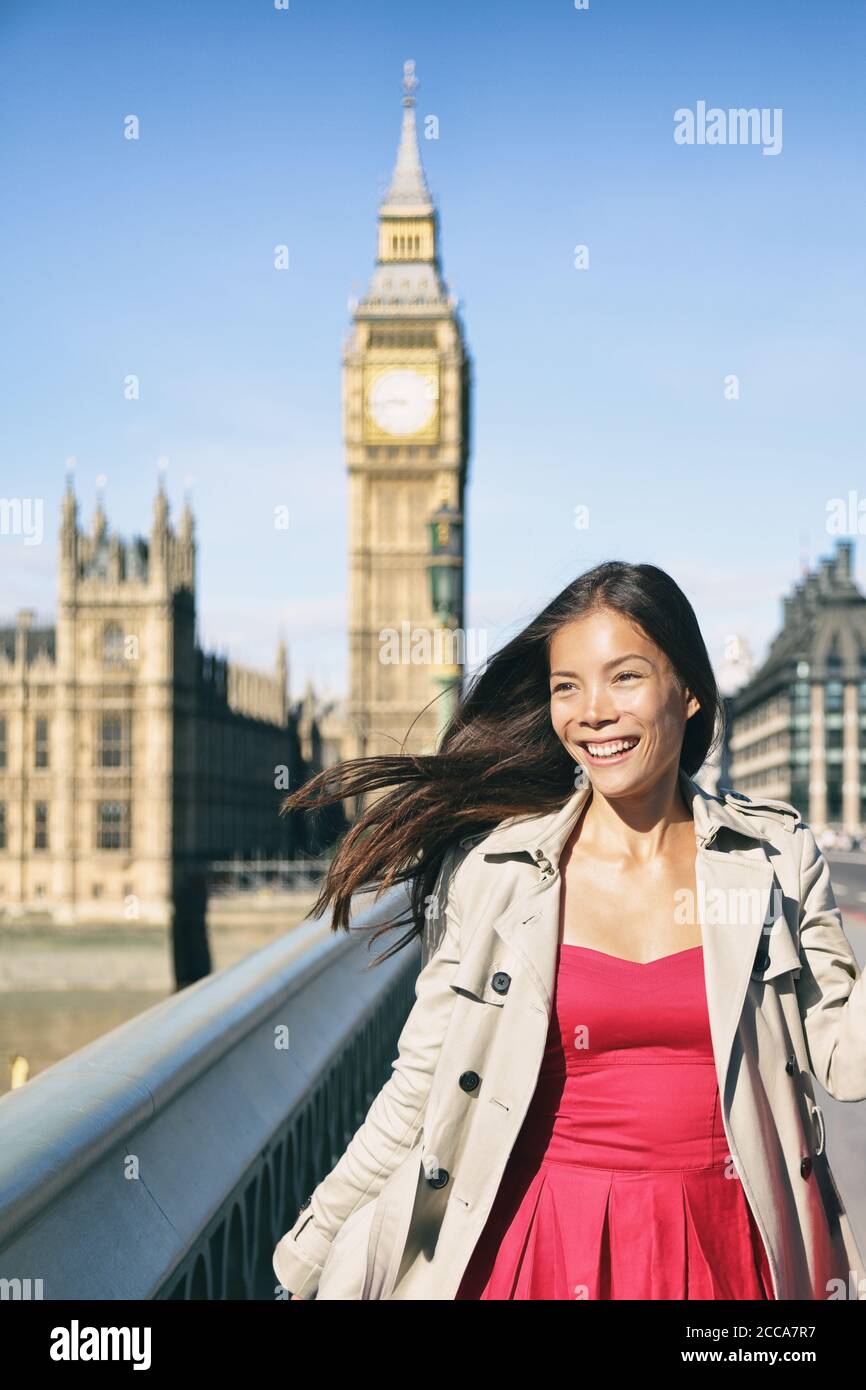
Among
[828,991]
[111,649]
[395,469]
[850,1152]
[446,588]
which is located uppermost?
[395,469]

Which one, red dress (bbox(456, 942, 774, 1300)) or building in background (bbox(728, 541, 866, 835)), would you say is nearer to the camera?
red dress (bbox(456, 942, 774, 1300))

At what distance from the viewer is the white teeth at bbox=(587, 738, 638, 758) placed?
7.18ft

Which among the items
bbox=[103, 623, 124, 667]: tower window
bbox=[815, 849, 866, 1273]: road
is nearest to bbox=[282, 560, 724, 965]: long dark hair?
bbox=[815, 849, 866, 1273]: road

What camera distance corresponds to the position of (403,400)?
70.1 metres

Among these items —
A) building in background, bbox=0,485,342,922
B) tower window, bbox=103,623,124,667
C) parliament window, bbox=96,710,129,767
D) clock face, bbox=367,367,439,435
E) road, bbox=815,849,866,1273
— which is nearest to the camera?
road, bbox=815,849,866,1273

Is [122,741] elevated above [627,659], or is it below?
below

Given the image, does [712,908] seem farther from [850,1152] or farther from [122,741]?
[122,741]

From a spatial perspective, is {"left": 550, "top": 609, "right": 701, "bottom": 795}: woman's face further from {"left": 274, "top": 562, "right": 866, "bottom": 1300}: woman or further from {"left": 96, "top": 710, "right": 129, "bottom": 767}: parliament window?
{"left": 96, "top": 710, "right": 129, "bottom": 767}: parliament window

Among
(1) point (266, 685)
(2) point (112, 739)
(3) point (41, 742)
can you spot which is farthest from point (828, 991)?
(1) point (266, 685)

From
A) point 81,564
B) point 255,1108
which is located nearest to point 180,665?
point 81,564

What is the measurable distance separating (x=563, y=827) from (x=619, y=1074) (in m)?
0.38

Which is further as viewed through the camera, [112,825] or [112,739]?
[112,739]

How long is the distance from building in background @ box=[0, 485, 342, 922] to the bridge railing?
138 ft
